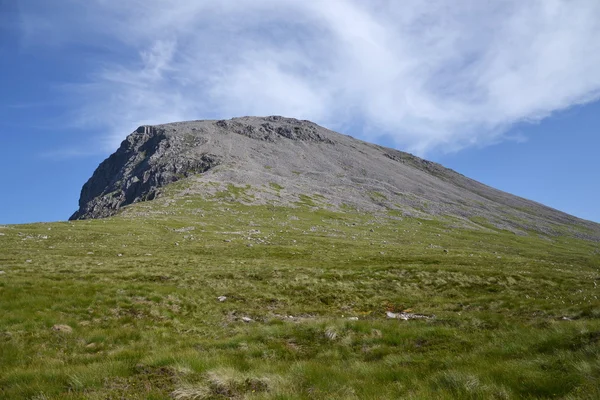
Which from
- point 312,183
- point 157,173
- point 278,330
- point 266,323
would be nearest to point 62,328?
point 266,323

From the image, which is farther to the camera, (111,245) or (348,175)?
(348,175)

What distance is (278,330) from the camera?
1423 centimetres

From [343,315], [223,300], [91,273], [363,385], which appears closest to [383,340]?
[363,385]

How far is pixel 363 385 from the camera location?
26.8 ft

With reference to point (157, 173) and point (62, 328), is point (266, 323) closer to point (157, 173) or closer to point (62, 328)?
point (62, 328)

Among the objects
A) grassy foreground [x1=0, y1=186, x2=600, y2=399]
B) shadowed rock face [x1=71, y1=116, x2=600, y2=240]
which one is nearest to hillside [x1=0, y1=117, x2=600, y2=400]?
grassy foreground [x1=0, y1=186, x2=600, y2=399]

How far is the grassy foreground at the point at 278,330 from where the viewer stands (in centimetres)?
796

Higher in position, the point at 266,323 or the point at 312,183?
the point at 312,183

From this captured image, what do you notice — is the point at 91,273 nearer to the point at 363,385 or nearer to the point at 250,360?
the point at 250,360

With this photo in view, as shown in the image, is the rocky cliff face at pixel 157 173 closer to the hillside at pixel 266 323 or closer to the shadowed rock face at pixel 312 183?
the shadowed rock face at pixel 312 183

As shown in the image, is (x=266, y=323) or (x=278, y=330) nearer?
(x=278, y=330)

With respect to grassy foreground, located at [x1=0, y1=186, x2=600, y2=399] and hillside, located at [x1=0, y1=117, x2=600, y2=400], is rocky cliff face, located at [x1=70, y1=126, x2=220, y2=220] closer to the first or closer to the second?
hillside, located at [x1=0, y1=117, x2=600, y2=400]

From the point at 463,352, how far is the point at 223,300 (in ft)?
52.1

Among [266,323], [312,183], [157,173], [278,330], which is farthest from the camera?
[157,173]
